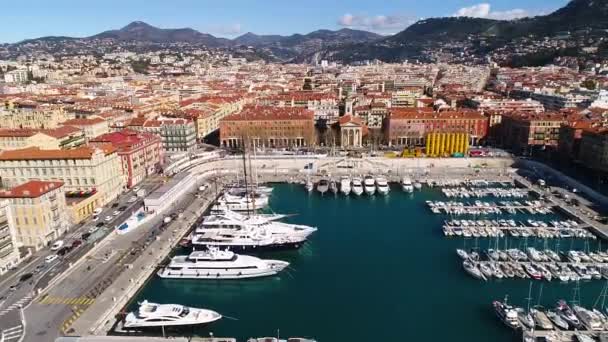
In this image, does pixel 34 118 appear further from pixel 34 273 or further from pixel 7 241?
pixel 34 273

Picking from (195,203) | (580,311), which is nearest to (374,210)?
(195,203)

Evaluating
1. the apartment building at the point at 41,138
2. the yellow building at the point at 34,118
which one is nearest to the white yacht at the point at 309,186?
the apartment building at the point at 41,138

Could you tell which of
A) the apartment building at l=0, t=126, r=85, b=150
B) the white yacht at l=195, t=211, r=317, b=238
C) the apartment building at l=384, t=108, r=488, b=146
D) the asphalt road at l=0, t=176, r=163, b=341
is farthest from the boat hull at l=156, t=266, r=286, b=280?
the apartment building at l=384, t=108, r=488, b=146

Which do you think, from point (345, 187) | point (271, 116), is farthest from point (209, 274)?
point (271, 116)

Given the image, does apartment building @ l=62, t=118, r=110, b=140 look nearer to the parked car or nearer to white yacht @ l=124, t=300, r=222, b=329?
the parked car

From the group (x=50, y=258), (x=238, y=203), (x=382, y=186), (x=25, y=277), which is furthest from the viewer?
(x=382, y=186)
